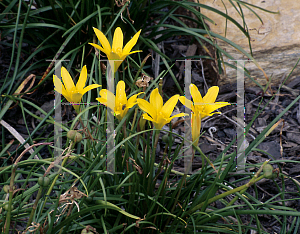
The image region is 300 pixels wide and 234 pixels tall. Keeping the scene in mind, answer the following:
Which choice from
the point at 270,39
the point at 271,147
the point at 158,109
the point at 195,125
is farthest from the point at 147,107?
the point at 270,39

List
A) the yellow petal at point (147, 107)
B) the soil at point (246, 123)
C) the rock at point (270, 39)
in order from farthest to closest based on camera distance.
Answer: the rock at point (270, 39), the soil at point (246, 123), the yellow petal at point (147, 107)

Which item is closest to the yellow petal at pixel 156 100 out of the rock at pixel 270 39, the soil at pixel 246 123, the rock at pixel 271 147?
the soil at pixel 246 123

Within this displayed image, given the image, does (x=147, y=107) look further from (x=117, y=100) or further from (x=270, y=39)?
(x=270, y=39)

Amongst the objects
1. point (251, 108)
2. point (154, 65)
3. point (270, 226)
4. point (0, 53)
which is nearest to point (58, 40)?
point (0, 53)

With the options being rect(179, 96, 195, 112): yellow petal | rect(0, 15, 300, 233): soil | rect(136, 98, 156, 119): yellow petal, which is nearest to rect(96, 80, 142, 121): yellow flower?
rect(136, 98, 156, 119): yellow petal

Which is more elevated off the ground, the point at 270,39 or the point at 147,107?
the point at 270,39

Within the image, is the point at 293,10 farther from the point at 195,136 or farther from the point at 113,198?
the point at 113,198

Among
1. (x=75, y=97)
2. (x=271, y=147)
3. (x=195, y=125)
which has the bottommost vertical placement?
(x=271, y=147)

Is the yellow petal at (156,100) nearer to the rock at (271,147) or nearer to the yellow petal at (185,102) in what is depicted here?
the yellow petal at (185,102)

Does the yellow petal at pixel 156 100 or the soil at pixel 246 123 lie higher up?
the yellow petal at pixel 156 100

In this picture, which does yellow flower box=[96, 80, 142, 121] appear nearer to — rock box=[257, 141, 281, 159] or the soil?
the soil

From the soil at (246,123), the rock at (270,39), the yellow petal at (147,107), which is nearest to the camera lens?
the yellow petal at (147,107)
